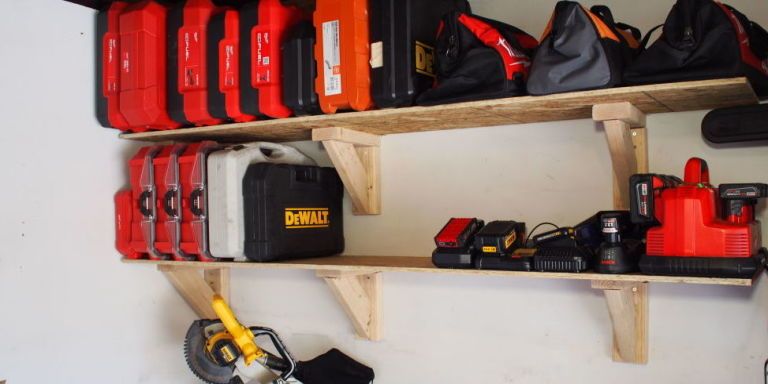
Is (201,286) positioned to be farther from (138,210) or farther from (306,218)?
(306,218)

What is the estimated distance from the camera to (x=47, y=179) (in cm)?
257

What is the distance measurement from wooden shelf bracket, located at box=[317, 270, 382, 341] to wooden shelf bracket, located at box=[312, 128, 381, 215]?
0.27m

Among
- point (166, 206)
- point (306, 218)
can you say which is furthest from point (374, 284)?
point (166, 206)

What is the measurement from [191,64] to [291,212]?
678 mm

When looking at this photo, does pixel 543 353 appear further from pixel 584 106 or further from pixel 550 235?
pixel 584 106

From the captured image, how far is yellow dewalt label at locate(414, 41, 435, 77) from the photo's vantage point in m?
2.10

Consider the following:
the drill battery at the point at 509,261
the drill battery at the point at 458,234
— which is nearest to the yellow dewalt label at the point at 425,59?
the drill battery at the point at 458,234

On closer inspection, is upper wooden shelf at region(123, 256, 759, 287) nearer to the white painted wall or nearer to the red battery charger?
the red battery charger

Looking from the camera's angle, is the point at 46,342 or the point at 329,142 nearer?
the point at 329,142

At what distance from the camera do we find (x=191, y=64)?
8.28 feet

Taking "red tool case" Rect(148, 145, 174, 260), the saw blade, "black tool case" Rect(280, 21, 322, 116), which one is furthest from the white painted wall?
"black tool case" Rect(280, 21, 322, 116)

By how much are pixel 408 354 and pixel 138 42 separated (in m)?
1.62

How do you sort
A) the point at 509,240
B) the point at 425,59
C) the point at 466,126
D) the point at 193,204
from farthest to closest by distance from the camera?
1. the point at 193,204
2. the point at 466,126
3. the point at 425,59
4. the point at 509,240

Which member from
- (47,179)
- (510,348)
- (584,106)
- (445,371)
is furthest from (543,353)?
(47,179)
